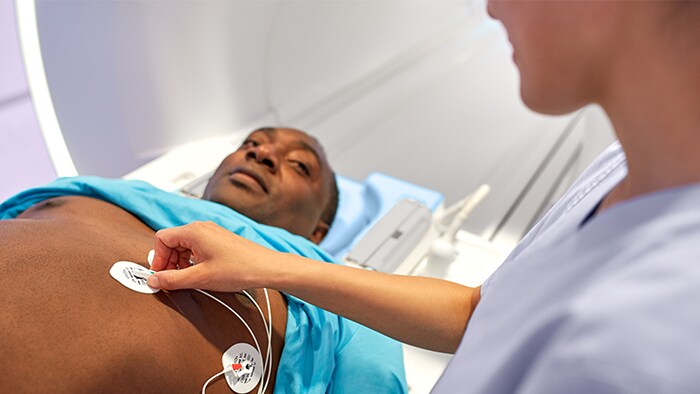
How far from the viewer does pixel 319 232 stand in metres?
1.78

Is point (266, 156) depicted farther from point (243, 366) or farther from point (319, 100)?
point (319, 100)

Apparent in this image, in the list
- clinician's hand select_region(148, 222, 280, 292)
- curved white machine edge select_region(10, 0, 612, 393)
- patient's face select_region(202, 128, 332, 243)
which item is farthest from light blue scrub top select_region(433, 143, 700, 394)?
patient's face select_region(202, 128, 332, 243)

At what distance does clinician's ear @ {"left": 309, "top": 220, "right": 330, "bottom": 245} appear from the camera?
1.76 meters

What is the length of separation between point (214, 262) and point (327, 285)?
18cm

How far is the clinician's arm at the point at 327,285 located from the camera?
91cm

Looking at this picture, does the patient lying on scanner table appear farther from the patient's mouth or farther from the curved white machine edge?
the curved white machine edge

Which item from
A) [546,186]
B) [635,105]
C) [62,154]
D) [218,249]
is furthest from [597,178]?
[546,186]

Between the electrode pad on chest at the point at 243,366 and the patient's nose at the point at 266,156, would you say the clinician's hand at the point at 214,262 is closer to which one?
the electrode pad on chest at the point at 243,366

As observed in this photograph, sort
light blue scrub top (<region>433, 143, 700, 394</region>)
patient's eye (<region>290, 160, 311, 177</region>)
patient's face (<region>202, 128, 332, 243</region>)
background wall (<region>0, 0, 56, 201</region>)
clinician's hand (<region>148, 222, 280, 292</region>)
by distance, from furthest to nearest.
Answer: background wall (<region>0, 0, 56, 201</region>)
patient's eye (<region>290, 160, 311, 177</region>)
patient's face (<region>202, 128, 332, 243</region>)
clinician's hand (<region>148, 222, 280, 292</region>)
light blue scrub top (<region>433, 143, 700, 394</region>)

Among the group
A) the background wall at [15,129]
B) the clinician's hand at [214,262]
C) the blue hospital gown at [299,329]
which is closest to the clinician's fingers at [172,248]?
the clinician's hand at [214,262]

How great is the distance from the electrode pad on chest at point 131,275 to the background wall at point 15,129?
1.95 meters

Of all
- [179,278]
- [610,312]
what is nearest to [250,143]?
[179,278]

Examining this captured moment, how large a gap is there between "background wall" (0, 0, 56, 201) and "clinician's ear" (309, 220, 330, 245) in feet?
5.04

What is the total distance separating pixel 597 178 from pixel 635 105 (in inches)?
9.5
